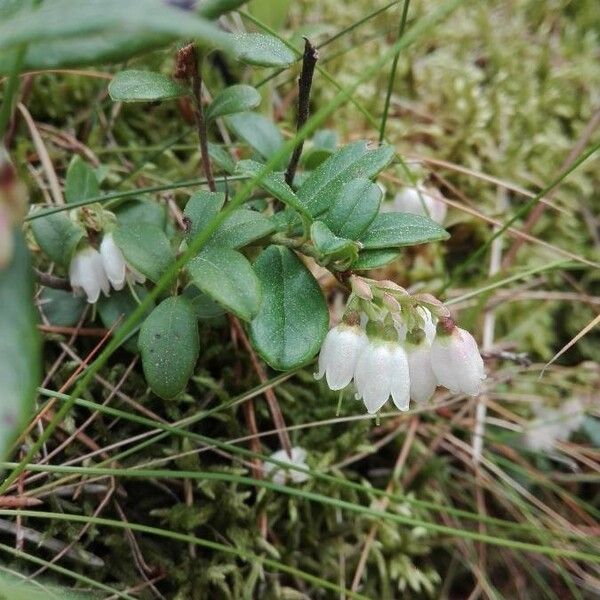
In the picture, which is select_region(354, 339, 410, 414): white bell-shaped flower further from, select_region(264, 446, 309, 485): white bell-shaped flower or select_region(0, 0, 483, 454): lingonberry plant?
select_region(264, 446, 309, 485): white bell-shaped flower

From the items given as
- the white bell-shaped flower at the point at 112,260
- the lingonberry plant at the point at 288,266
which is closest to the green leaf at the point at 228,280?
the lingonberry plant at the point at 288,266

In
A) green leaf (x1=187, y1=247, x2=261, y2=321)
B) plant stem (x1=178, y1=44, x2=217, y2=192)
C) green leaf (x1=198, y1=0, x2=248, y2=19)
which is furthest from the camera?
plant stem (x1=178, y1=44, x2=217, y2=192)

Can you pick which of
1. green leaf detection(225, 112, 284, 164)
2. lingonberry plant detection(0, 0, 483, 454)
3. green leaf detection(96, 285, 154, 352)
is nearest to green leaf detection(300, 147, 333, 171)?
green leaf detection(225, 112, 284, 164)

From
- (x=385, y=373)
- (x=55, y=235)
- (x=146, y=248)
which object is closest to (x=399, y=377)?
(x=385, y=373)

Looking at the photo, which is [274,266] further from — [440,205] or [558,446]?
[558,446]

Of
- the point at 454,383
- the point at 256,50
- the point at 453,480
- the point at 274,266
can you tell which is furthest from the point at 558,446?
the point at 256,50

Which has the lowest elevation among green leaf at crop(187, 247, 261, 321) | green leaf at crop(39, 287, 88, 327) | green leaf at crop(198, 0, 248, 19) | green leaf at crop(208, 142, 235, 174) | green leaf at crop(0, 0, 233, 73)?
green leaf at crop(39, 287, 88, 327)

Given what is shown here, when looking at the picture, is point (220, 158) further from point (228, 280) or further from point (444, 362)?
point (444, 362)

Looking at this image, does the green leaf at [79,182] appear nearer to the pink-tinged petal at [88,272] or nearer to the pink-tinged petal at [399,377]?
the pink-tinged petal at [88,272]
